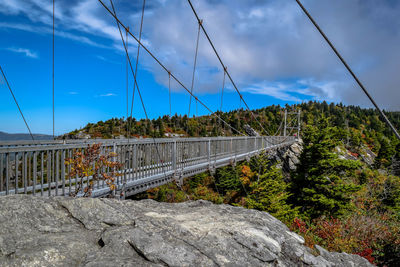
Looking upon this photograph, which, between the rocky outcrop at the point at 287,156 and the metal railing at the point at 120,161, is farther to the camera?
the rocky outcrop at the point at 287,156

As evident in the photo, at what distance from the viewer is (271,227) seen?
4285mm

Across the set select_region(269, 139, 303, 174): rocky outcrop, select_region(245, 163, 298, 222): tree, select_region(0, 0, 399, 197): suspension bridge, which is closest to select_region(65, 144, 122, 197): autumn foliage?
select_region(0, 0, 399, 197): suspension bridge

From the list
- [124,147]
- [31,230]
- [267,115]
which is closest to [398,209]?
[124,147]

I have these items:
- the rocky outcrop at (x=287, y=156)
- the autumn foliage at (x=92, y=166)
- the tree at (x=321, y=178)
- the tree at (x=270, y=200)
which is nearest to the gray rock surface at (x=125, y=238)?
the autumn foliage at (x=92, y=166)

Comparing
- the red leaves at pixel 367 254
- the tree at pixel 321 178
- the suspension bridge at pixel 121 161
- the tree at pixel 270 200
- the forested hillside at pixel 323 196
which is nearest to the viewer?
the suspension bridge at pixel 121 161

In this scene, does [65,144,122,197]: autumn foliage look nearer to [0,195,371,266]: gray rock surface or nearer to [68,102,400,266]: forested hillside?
[0,195,371,266]: gray rock surface

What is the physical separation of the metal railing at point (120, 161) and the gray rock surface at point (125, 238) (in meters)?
0.73

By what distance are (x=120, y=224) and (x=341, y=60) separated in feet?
12.7

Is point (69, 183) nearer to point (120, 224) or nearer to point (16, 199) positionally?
point (16, 199)

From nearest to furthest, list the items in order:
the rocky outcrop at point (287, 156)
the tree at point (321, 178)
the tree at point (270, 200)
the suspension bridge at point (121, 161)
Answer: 1. the suspension bridge at point (121, 161)
2. the tree at point (270, 200)
3. the tree at point (321, 178)
4. the rocky outcrop at point (287, 156)

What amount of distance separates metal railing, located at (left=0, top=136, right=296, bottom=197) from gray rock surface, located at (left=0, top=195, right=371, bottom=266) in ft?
2.40

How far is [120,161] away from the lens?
18.5ft

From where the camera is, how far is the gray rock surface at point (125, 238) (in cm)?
256

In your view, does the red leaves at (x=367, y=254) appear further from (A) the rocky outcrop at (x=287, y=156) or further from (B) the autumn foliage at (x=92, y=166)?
(A) the rocky outcrop at (x=287, y=156)
